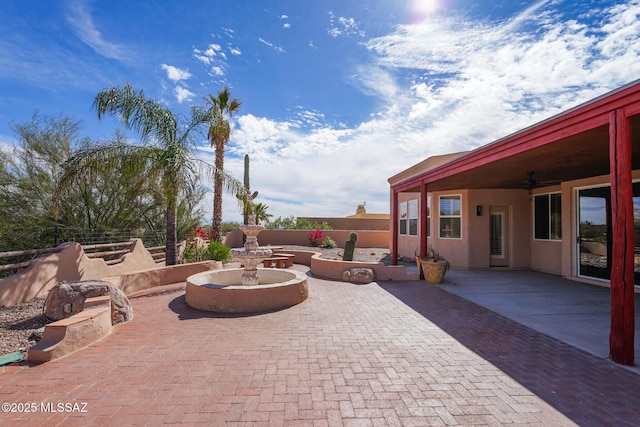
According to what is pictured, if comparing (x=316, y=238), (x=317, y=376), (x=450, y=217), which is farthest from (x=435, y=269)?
(x=316, y=238)

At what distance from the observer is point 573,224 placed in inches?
352

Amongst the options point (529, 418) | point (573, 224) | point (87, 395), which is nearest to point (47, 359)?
point (87, 395)

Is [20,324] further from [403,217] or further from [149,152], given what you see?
[403,217]

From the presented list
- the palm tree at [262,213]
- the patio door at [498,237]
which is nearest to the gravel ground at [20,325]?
the patio door at [498,237]

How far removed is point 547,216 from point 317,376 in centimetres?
1049

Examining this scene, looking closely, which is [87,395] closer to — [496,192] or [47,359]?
[47,359]

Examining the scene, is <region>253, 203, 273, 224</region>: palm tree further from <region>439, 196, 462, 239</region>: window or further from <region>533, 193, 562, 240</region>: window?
<region>533, 193, 562, 240</region>: window

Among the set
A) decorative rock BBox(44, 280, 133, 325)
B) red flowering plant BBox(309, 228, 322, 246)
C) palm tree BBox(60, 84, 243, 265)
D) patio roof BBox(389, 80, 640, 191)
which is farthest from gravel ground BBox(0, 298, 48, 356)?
red flowering plant BBox(309, 228, 322, 246)

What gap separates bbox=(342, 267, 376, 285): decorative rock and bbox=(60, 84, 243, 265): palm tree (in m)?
5.22

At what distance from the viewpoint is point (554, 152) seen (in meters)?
5.71

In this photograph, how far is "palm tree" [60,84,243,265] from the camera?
7910 millimetres

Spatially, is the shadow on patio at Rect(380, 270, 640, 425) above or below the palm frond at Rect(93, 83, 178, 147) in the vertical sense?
below

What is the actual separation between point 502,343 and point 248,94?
13.0 metres

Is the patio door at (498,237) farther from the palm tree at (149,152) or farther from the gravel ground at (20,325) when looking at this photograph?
the gravel ground at (20,325)
